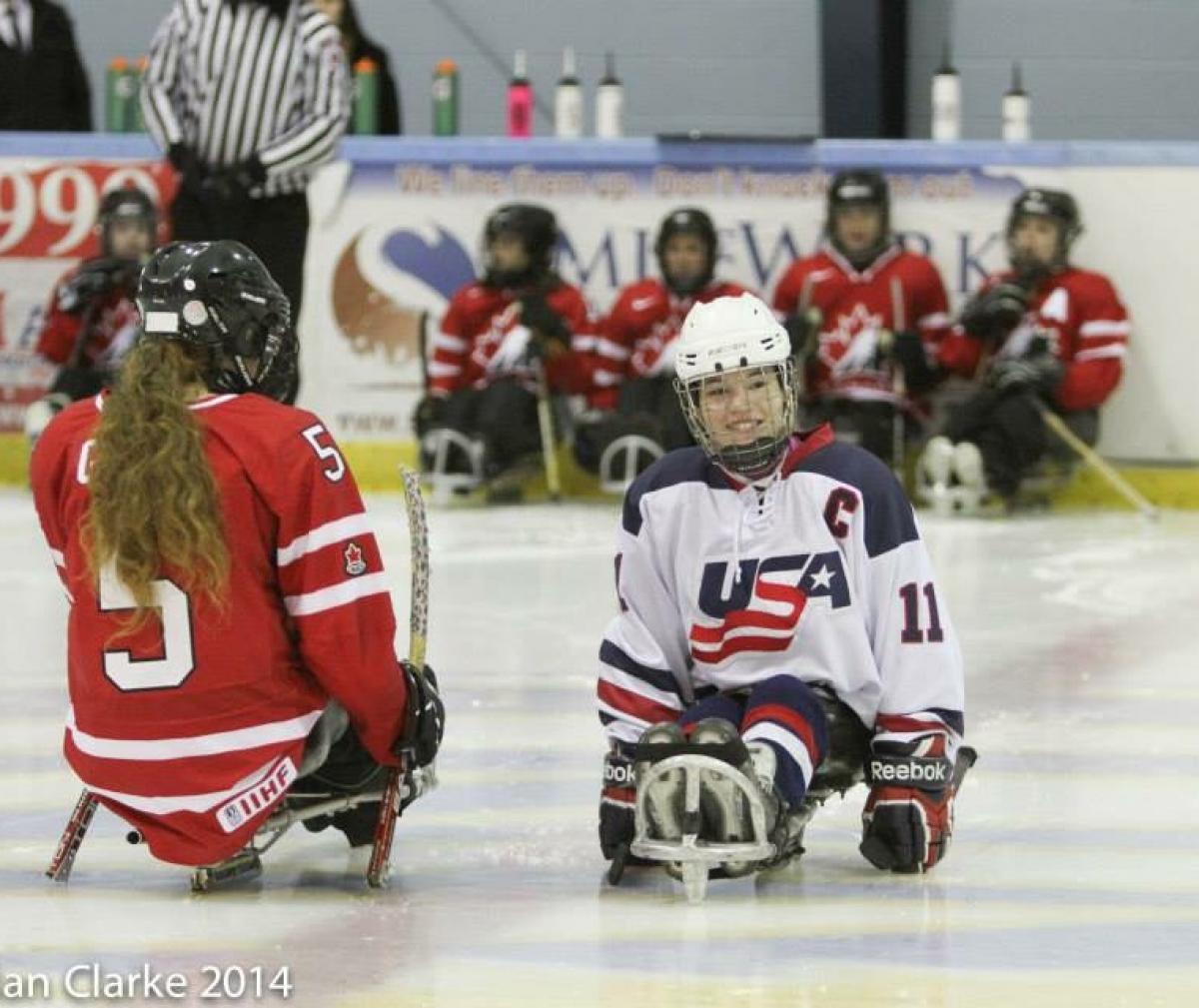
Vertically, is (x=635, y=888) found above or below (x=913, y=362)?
above

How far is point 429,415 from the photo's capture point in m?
8.67

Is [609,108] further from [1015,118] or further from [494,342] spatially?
[1015,118]

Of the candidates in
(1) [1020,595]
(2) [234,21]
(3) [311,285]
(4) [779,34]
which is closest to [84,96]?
(3) [311,285]

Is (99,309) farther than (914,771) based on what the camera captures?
Yes

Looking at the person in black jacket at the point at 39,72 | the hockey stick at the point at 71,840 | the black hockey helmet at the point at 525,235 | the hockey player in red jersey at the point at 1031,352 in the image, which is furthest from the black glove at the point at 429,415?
the hockey stick at the point at 71,840

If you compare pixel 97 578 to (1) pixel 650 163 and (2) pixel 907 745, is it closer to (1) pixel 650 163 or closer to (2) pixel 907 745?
(2) pixel 907 745

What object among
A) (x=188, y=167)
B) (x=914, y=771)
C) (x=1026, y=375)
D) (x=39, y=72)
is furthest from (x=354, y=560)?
(x=39, y=72)

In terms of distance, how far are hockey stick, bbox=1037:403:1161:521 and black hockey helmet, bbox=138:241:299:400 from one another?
5.10 m

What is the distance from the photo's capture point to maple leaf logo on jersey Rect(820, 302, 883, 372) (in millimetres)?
8523

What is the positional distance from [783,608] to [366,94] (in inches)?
238

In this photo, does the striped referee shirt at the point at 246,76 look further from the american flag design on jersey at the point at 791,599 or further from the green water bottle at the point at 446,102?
the american flag design on jersey at the point at 791,599

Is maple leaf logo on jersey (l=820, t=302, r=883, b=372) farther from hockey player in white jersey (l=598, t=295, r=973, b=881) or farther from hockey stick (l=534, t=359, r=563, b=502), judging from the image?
hockey player in white jersey (l=598, t=295, r=973, b=881)

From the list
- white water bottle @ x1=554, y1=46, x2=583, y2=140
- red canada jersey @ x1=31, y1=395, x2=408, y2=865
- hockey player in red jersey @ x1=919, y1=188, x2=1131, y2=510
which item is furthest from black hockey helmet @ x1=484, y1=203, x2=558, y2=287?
red canada jersey @ x1=31, y1=395, x2=408, y2=865

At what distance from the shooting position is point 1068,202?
843 centimetres
